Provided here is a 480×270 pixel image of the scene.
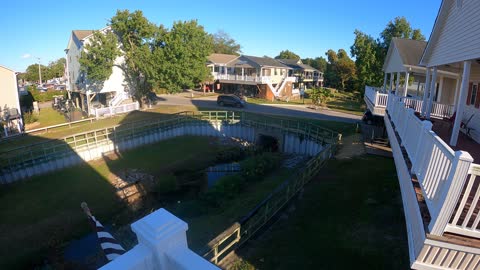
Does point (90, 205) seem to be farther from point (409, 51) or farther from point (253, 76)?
point (253, 76)

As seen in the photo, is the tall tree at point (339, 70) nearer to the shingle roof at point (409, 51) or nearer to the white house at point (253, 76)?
the white house at point (253, 76)

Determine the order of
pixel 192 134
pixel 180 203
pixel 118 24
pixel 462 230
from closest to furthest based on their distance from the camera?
pixel 462 230 → pixel 180 203 → pixel 192 134 → pixel 118 24

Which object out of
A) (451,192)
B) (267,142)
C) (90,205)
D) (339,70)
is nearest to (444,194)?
(451,192)

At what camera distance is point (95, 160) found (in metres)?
19.0

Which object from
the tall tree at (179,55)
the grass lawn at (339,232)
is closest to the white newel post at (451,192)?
the grass lawn at (339,232)

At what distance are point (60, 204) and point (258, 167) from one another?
1084cm

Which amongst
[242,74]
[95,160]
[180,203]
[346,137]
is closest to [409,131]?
[180,203]

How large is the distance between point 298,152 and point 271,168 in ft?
14.9

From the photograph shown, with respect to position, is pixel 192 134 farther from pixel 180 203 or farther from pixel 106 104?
pixel 106 104

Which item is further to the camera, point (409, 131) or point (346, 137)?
point (346, 137)

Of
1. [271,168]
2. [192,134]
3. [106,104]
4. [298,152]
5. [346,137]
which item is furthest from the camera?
[106,104]

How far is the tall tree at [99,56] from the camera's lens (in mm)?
29141

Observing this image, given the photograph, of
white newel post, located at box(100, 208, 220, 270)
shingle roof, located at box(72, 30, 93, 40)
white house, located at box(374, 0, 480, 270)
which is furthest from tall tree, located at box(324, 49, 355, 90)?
white newel post, located at box(100, 208, 220, 270)

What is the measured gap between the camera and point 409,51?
16.3m
